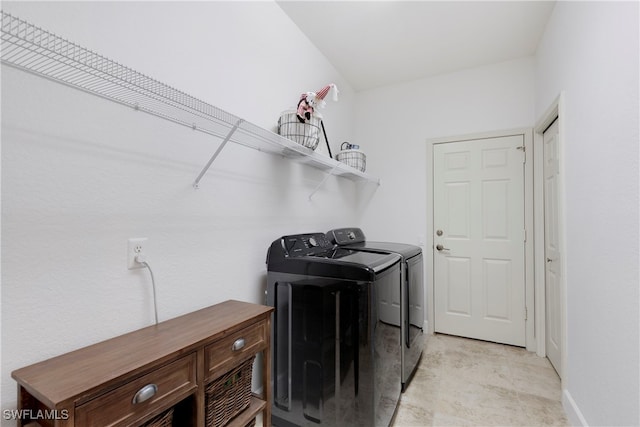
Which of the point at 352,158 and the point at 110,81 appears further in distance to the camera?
the point at 352,158

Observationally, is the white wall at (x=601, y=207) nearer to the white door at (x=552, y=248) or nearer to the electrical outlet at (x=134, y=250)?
the white door at (x=552, y=248)

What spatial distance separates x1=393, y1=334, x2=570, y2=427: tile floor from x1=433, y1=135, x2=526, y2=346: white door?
273mm

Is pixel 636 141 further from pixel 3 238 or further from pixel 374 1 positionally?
pixel 3 238

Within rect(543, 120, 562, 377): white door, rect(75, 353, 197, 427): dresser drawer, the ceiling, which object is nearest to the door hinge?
rect(543, 120, 562, 377): white door

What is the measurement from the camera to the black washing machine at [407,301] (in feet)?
5.92

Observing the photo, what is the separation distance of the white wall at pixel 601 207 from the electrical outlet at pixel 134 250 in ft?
6.42

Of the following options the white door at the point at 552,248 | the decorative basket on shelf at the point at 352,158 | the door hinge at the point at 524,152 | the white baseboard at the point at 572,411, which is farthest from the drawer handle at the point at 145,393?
the door hinge at the point at 524,152

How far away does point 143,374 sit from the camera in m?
0.86

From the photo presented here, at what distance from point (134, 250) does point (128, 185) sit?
0.85 feet

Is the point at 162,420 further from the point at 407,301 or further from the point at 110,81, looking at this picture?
the point at 407,301

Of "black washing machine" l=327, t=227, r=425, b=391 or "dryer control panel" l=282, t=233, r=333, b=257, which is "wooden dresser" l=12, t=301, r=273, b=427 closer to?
"dryer control panel" l=282, t=233, r=333, b=257

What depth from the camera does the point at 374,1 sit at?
6.81 feet

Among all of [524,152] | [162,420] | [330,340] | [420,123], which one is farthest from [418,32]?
[162,420]

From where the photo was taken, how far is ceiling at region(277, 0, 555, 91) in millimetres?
2131
